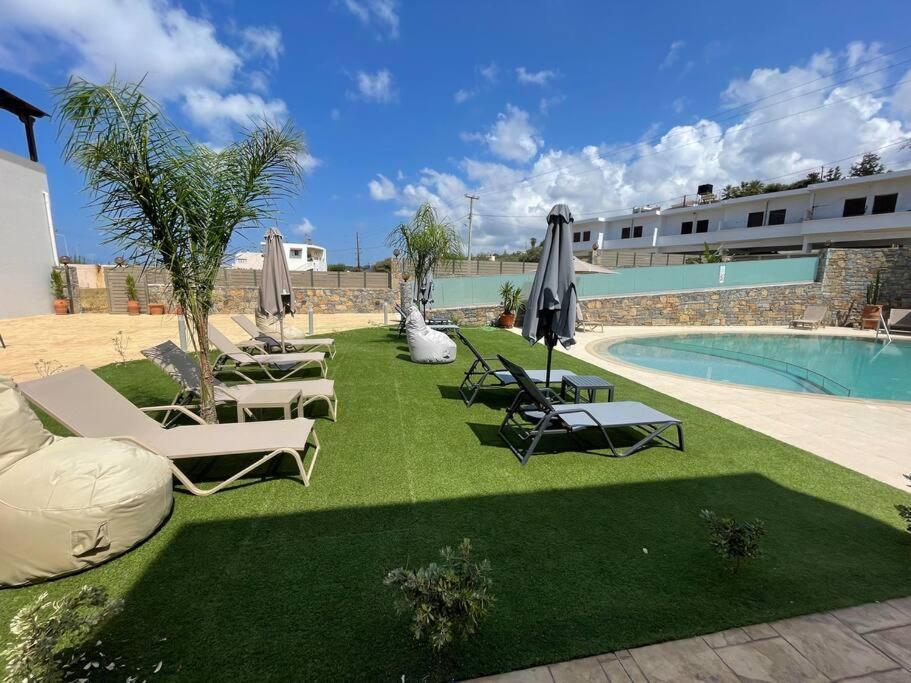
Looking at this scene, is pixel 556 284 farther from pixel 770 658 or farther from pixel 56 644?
pixel 56 644

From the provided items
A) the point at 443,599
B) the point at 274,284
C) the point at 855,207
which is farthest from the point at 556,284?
the point at 855,207

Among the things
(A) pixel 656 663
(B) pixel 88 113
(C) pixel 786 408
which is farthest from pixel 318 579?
(C) pixel 786 408

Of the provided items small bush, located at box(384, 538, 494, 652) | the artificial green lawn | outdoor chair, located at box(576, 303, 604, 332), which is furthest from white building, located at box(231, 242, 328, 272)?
small bush, located at box(384, 538, 494, 652)

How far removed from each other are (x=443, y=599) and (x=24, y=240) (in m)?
21.5

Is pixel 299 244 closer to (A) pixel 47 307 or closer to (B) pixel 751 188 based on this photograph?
(A) pixel 47 307

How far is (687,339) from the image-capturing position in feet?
51.2

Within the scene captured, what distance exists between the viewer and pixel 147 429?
11.6 feet

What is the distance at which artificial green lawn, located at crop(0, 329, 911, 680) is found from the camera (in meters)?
2.02

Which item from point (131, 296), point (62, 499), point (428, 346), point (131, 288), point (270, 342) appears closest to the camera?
point (62, 499)

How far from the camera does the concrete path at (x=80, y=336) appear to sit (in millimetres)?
8273

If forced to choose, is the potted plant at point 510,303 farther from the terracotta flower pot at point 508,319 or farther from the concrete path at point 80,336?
the concrete path at point 80,336

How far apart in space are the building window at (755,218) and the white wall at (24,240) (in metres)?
43.7

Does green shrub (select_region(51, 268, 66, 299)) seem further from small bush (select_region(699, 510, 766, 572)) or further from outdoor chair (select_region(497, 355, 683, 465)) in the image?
small bush (select_region(699, 510, 766, 572))

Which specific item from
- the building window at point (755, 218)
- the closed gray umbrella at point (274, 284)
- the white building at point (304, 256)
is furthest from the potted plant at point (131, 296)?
the building window at point (755, 218)
